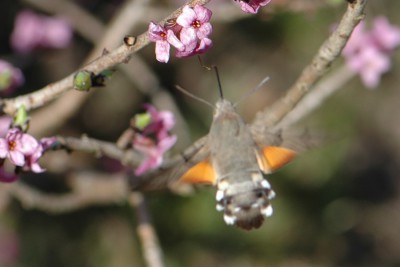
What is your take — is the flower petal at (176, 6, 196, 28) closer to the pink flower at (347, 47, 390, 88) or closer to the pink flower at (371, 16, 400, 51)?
the pink flower at (347, 47, 390, 88)

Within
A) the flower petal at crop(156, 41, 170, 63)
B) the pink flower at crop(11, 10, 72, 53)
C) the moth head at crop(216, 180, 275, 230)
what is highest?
the pink flower at crop(11, 10, 72, 53)

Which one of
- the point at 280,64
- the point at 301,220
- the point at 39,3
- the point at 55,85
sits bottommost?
the point at 55,85

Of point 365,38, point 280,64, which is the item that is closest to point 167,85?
point 280,64

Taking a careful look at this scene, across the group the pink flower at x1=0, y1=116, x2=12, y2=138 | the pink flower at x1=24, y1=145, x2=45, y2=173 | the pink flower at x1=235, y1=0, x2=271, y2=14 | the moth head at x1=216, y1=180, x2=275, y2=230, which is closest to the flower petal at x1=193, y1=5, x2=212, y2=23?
the pink flower at x1=235, y1=0, x2=271, y2=14

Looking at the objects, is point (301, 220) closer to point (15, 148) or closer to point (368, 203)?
point (368, 203)

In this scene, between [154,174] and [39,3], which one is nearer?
[154,174]

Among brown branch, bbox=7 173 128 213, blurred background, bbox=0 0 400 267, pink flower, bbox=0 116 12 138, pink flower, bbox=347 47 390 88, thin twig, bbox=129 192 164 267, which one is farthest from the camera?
blurred background, bbox=0 0 400 267

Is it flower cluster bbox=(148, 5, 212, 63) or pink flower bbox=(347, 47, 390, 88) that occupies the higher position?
pink flower bbox=(347, 47, 390, 88)
